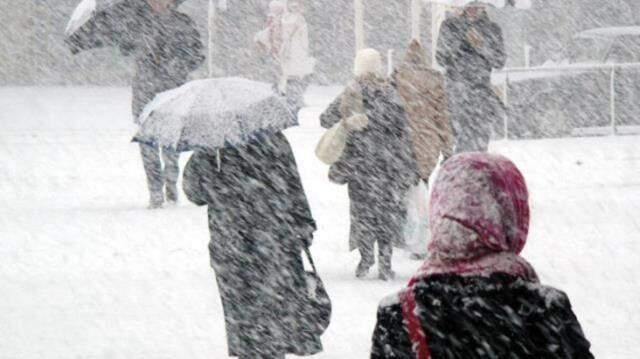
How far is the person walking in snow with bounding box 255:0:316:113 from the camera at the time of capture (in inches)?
1022

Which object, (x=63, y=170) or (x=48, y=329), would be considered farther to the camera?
(x=63, y=170)

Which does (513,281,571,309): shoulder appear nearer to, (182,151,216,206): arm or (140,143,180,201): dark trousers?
(182,151,216,206): arm

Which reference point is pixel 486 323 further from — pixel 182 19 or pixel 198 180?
pixel 182 19

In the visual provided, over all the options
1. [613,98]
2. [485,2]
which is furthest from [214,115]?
[613,98]

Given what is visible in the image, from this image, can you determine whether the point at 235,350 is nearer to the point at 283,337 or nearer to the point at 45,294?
the point at 283,337

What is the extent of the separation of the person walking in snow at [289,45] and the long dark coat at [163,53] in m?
10.9

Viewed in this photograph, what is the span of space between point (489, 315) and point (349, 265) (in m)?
7.79

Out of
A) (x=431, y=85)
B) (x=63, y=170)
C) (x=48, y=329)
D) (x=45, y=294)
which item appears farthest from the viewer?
(x=63, y=170)

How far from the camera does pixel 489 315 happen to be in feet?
12.1

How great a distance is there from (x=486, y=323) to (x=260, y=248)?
12.0ft

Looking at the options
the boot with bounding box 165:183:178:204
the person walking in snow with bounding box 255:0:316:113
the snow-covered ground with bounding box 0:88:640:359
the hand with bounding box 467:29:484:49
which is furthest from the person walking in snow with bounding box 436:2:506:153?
the person walking in snow with bounding box 255:0:316:113

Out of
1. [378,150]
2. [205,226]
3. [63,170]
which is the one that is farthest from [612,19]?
[378,150]

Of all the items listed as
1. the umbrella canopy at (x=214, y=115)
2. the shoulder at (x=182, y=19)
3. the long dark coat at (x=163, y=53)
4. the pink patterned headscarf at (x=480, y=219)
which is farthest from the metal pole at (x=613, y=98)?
the pink patterned headscarf at (x=480, y=219)

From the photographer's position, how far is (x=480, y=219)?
364 centimetres
